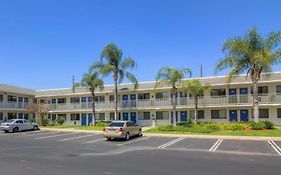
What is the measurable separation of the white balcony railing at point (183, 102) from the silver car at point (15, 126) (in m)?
12.1

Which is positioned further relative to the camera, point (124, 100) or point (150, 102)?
point (124, 100)

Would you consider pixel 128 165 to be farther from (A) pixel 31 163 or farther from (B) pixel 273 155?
(B) pixel 273 155

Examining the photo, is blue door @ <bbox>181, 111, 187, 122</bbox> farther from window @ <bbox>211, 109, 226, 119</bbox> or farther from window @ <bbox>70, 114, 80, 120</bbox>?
window @ <bbox>70, 114, 80, 120</bbox>

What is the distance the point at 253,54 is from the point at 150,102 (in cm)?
1806

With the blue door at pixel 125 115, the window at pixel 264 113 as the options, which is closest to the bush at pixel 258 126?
the window at pixel 264 113

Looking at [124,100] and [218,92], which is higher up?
[218,92]

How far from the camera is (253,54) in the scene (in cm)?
3167

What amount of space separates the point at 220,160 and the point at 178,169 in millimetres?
3471

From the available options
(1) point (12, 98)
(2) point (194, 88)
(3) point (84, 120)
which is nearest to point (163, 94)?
(2) point (194, 88)

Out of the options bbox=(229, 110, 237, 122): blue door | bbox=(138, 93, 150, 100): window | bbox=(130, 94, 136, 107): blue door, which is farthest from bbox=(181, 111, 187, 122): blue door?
bbox=(130, 94, 136, 107): blue door

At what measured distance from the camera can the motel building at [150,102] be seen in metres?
41.1

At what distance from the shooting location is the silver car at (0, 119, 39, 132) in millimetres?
37256

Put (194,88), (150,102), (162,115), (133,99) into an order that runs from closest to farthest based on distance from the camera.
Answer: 1. (194,88)
2. (150,102)
3. (162,115)
4. (133,99)

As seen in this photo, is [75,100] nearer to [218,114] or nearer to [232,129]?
[218,114]
